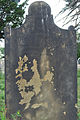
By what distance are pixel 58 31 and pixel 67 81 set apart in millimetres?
850

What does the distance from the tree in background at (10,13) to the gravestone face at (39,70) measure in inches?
670

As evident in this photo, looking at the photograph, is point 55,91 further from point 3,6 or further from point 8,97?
point 3,6

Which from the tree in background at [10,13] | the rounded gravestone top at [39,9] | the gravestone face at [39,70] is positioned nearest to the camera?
the gravestone face at [39,70]

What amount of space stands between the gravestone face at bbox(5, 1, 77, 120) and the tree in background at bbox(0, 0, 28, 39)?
17.0 meters

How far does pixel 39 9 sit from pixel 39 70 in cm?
102

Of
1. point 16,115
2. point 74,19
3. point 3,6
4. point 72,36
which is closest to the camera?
point 16,115

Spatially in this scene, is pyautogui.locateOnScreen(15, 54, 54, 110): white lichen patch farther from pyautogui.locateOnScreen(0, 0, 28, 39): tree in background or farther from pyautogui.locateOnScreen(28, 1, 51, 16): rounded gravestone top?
pyautogui.locateOnScreen(0, 0, 28, 39): tree in background

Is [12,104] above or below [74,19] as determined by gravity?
below

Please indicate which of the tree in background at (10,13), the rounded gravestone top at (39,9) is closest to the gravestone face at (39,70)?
the rounded gravestone top at (39,9)

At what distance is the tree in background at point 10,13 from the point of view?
20.0 meters

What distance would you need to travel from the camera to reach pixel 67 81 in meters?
3.49

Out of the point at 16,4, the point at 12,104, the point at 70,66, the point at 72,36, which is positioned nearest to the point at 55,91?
the point at 70,66

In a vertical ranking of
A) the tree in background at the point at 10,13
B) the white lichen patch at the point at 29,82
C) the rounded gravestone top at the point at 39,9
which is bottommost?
the white lichen patch at the point at 29,82

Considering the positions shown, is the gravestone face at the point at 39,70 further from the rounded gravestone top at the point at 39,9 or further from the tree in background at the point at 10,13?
the tree in background at the point at 10,13
